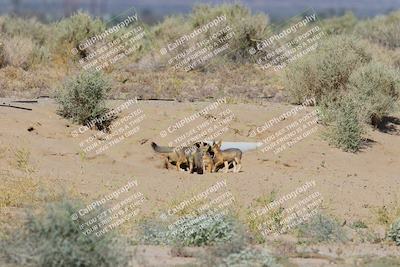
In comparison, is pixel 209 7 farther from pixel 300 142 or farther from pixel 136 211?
pixel 136 211

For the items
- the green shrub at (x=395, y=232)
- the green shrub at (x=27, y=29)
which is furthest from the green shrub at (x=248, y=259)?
the green shrub at (x=27, y=29)

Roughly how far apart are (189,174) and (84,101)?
3730 mm

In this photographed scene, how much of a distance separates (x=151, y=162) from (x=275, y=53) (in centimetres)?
1421

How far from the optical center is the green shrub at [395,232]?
468 inches

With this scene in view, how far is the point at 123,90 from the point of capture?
23.0m

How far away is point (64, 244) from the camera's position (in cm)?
882

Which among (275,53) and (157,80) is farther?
Answer: (275,53)

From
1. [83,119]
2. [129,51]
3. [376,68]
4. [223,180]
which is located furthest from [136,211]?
[129,51]

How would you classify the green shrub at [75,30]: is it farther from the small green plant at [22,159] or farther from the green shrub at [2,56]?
the small green plant at [22,159]

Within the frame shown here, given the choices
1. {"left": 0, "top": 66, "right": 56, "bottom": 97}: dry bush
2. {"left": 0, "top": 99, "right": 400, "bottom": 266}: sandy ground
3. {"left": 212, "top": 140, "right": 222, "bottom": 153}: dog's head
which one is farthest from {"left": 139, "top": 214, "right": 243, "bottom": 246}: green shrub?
{"left": 0, "top": 66, "right": 56, "bottom": 97}: dry bush

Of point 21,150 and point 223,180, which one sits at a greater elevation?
point 21,150

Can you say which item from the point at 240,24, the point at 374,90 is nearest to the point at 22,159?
the point at 374,90

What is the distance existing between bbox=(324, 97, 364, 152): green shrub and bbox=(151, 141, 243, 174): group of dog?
9.26ft

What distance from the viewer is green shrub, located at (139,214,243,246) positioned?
1121 cm
